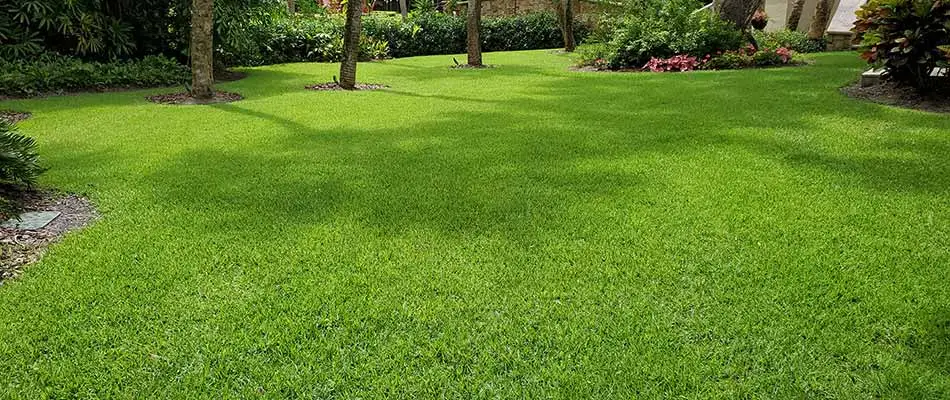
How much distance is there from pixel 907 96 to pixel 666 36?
5.25m

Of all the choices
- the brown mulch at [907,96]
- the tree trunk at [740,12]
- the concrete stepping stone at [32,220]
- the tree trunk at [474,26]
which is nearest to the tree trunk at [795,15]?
the tree trunk at [740,12]

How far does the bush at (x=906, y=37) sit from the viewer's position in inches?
241

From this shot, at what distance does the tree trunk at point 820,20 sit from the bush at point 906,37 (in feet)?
29.3

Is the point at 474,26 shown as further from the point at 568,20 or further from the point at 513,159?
the point at 513,159

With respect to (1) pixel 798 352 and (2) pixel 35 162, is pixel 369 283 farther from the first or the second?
(2) pixel 35 162

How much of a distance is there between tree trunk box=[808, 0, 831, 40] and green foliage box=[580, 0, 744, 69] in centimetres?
467

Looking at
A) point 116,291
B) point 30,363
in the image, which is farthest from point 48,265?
point 30,363

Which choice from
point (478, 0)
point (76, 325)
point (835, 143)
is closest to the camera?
point (76, 325)

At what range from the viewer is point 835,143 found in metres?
4.85

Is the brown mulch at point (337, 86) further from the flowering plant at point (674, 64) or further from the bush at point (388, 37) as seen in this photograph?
the flowering plant at point (674, 64)

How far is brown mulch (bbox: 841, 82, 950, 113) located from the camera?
6285mm

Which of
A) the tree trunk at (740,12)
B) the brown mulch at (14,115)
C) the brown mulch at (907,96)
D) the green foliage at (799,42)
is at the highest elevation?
the tree trunk at (740,12)

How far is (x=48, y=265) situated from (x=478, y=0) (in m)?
11.6

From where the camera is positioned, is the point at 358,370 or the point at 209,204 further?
the point at 209,204
